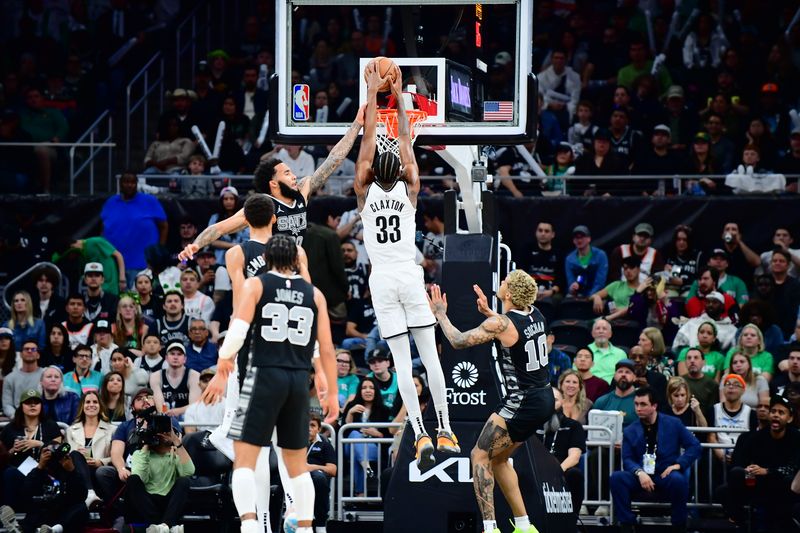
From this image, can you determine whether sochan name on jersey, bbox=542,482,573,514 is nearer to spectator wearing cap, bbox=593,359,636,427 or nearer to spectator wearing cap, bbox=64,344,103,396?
spectator wearing cap, bbox=593,359,636,427

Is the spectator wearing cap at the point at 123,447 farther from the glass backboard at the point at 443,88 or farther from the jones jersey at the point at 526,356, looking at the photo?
the jones jersey at the point at 526,356

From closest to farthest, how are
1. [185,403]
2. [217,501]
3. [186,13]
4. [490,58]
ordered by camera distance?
[217,501]
[185,403]
[490,58]
[186,13]

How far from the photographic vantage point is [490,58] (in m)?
26.1

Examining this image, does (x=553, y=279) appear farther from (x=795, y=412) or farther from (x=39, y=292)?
(x=39, y=292)

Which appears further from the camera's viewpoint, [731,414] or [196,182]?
[196,182]

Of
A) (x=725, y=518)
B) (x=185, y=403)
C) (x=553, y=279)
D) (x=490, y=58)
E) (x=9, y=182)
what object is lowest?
(x=725, y=518)

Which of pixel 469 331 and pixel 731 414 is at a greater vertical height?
pixel 469 331

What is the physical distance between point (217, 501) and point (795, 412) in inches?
250

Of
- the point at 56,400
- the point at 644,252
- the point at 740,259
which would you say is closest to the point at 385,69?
the point at 56,400

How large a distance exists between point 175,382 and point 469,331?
18.2ft

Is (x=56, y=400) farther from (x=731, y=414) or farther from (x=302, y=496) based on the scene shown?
(x=731, y=414)

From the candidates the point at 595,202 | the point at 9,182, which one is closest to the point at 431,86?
the point at 595,202

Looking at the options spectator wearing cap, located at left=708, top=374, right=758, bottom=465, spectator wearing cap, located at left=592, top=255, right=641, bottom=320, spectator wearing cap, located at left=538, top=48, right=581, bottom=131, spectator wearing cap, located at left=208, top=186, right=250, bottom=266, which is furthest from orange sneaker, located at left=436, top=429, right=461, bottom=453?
spectator wearing cap, located at left=538, top=48, right=581, bottom=131

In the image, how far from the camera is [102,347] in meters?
19.8
